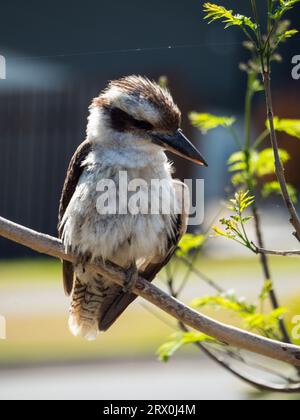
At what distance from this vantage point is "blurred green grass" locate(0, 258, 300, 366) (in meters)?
6.76

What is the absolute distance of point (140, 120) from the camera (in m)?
2.85

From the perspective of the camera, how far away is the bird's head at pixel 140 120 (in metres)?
2.81

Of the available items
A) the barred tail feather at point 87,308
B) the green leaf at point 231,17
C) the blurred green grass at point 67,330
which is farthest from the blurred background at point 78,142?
the green leaf at point 231,17

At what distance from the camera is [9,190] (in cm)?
923

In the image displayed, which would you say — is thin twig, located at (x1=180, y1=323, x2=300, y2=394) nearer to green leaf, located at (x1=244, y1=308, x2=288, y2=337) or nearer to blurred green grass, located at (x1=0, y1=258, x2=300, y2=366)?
green leaf, located at (x1=244, y1=308, x2=288, y2=337)

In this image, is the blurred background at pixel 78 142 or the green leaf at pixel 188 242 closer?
the green leaf at pixel 188 242

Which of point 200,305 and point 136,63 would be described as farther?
point 136,63

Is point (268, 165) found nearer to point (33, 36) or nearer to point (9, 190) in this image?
point (9, 190)

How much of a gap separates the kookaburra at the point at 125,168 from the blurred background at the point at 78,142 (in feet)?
12.2

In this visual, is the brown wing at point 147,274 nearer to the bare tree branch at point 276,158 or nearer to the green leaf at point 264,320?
the green leaf at point 264,320

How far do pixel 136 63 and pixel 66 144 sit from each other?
168cm

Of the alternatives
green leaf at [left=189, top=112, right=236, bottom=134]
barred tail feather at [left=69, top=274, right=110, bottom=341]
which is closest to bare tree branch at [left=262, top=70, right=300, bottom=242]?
green leaf at [left=189, top=112, right=236, bottom=134]

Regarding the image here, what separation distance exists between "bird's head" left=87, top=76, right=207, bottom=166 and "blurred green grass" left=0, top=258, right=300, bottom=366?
3059 millimetres

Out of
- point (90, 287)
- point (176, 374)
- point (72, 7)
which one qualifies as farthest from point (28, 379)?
point (72, 7)
